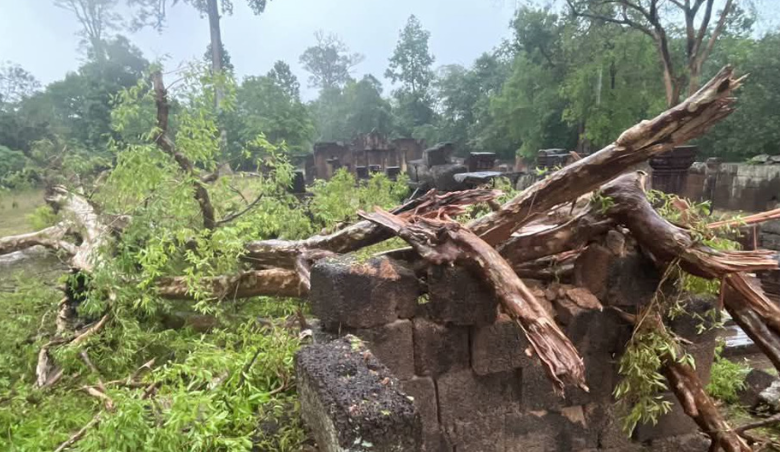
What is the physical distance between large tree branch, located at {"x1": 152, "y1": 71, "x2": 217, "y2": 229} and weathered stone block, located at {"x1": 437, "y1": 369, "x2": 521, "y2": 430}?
10.2ft

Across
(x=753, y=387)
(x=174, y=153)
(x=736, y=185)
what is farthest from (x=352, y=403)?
(x=736, y=185)

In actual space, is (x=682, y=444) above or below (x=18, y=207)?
below

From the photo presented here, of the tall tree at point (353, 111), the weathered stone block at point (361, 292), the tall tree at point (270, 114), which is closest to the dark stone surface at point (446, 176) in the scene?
the tall tree at point (270, 114)

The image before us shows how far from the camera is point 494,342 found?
3.03 m

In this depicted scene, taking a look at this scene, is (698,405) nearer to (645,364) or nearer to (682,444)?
(645,364)

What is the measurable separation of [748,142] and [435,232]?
684 inches

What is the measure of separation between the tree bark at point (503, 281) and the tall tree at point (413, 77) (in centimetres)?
2844

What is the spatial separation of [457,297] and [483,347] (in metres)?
0.41

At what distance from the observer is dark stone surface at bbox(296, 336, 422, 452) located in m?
1.79

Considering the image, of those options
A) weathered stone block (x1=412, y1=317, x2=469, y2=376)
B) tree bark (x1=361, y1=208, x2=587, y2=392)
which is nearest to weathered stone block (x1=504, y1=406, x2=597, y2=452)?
weathered stone block (x1=412, y1=317, x2=469, y2=376)

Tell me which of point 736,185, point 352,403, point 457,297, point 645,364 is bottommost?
point 645,364

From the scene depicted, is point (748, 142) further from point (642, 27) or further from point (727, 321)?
point (727, 321)

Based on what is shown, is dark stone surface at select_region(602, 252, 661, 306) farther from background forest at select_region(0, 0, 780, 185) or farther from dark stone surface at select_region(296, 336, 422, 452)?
background forest at select_region(0, 0, 780, 185)

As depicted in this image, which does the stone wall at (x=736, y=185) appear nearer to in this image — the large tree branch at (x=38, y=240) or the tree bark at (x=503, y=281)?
the tree bark at (x=503, y=281)
